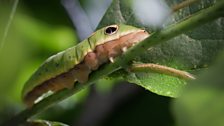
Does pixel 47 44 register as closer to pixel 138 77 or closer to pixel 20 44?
pixel 20 44

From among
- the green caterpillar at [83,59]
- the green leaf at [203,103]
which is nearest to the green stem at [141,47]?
the green caterpillar at [83,59]

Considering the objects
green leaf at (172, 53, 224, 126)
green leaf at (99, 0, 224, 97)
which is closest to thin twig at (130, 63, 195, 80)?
green leaf at (99, 0, 224, 97)

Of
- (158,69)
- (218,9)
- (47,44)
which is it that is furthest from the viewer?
(47,44)

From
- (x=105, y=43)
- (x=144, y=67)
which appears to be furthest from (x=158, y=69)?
(x=105, y=43)

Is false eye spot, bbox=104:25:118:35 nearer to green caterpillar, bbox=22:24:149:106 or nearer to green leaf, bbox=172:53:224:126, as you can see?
green caterpillar, bbox=22:24:149:106

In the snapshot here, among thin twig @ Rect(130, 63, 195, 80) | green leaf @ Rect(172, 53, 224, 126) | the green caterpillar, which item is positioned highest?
the green caterpillar

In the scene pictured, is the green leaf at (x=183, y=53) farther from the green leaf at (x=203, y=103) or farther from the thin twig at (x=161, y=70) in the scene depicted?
the green leaf at (x=203, y=103)
